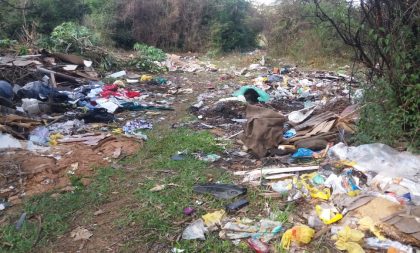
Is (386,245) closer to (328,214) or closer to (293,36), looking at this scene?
(328,214)

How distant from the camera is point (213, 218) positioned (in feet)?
9.89

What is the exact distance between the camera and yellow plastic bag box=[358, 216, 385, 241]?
2.59 metres

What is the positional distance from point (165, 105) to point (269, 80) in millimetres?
3534

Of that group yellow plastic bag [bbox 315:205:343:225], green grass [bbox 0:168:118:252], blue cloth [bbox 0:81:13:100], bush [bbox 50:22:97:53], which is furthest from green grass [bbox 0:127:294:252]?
bush [bbox 50:22:97:53]

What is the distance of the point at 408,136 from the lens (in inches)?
148

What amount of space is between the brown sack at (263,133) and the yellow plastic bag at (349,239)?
1.78 metres

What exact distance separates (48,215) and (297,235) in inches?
85.0

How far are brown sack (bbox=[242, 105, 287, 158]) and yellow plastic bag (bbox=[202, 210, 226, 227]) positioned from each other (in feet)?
4.61

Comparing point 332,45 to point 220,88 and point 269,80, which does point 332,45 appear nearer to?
point 269,80

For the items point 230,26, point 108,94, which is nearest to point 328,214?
point 108,94

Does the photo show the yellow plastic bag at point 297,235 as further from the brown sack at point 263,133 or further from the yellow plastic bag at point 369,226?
the brown sack at point 263,133

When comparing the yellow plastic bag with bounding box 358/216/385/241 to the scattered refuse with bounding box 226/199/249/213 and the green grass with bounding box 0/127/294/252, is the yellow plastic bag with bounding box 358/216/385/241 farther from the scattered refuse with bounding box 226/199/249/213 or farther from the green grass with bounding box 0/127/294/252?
the scattered refuse with bounding box 226/199/249/213

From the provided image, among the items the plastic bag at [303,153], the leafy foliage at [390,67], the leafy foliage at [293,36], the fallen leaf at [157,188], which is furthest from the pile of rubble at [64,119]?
the leafy foliage at [293,36]

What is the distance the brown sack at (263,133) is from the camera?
441 centimetres
